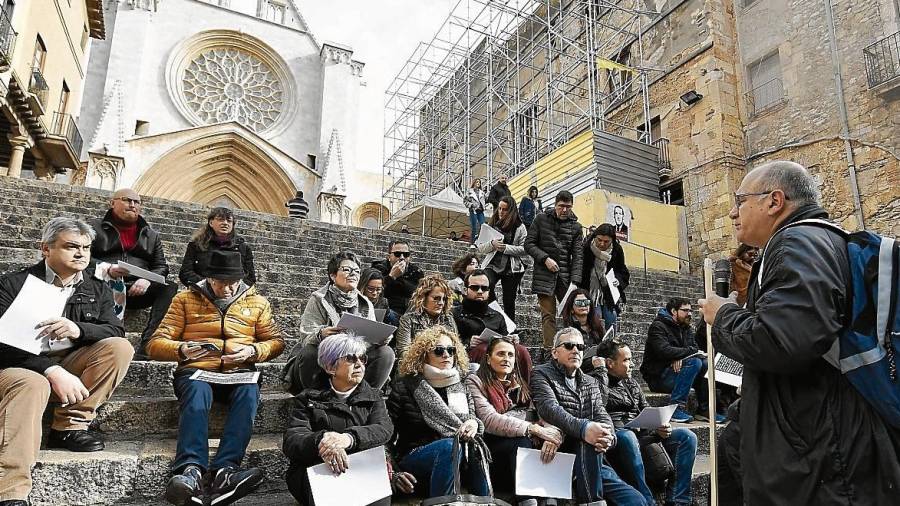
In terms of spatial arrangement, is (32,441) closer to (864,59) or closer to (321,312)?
(321,312)

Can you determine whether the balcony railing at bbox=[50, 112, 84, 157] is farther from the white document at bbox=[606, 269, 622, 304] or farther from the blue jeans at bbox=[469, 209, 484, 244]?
the white document at bbox=[606, 269, 622, 304]

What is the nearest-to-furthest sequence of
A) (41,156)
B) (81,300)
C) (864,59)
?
(81,300)
(864,59)
(41,156)

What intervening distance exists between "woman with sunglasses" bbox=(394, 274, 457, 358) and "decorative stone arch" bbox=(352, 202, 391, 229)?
955 inches

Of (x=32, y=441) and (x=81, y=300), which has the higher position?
(x=81, y=300)

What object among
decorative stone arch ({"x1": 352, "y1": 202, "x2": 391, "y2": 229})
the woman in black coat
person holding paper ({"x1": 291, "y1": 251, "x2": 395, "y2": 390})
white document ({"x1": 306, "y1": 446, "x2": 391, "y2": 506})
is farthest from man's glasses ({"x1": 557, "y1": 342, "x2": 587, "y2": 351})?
decorative stone arch ({"x1": 352, "y1": 202, "x2": 391, "y2": 229})

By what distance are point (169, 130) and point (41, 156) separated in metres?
3.94

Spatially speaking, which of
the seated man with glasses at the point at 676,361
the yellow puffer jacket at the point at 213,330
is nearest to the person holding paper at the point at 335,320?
the yellow puffer jacket at the point at 213,330

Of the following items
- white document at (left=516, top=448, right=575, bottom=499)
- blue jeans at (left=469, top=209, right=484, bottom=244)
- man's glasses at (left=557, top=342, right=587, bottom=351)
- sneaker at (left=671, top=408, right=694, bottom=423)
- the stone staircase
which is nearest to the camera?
the stone staircase

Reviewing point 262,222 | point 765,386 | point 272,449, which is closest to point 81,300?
point 272,449

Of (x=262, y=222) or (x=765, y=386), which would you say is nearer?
(x=765, y=386)

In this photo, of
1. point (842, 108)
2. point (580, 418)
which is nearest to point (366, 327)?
point (580, 418)

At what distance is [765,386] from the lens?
1505 millimetres

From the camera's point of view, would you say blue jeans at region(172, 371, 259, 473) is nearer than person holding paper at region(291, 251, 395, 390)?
Yes

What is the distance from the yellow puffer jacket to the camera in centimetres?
297
